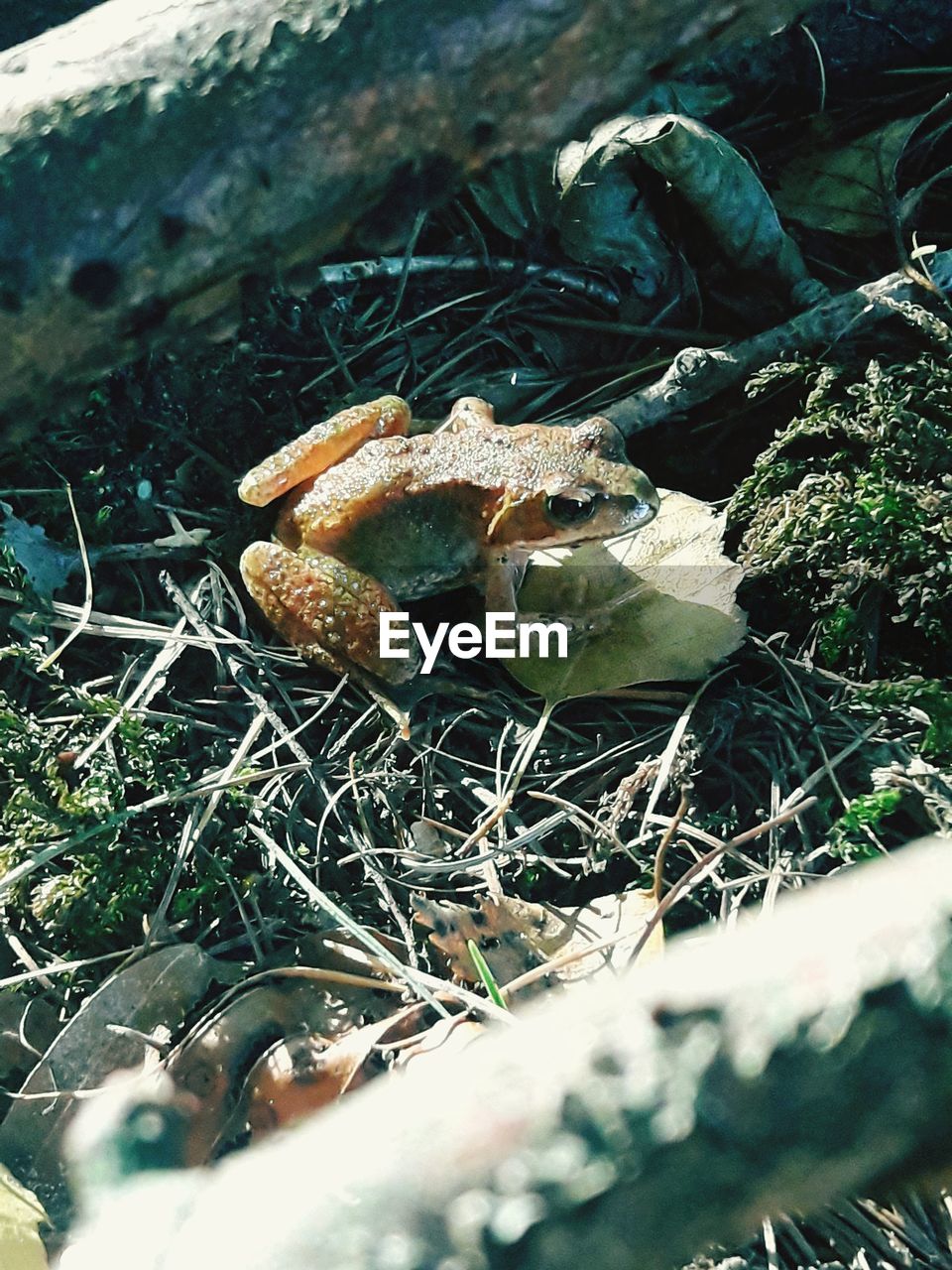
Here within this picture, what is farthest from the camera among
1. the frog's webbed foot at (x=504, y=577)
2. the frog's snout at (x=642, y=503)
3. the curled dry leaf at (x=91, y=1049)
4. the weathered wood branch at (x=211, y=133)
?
the frog's webbed foot at (x=504, y=577)

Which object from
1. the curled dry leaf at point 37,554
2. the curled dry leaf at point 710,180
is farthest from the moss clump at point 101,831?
the curled dry leaf at point 710,180

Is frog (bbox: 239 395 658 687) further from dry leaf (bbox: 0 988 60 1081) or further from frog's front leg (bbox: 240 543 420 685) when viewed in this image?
dry leaf (bbox: 0 988 60 1081)

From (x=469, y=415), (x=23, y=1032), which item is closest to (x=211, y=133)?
(x=23, y=1032)

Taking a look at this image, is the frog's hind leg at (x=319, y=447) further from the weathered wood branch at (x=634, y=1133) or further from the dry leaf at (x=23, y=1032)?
the weathered wood branch at (x=634, y=1133)

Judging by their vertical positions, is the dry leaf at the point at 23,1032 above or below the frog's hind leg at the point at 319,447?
below

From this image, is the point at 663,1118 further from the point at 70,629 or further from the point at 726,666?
the point at 70,629

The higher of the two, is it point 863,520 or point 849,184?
point 849,184

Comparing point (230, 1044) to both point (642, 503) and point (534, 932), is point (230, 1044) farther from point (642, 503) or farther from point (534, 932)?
point (642, 503)

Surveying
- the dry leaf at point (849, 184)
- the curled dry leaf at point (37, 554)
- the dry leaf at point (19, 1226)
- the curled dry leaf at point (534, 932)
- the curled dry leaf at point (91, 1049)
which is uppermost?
the curled dry leaf at point (37, 554)
